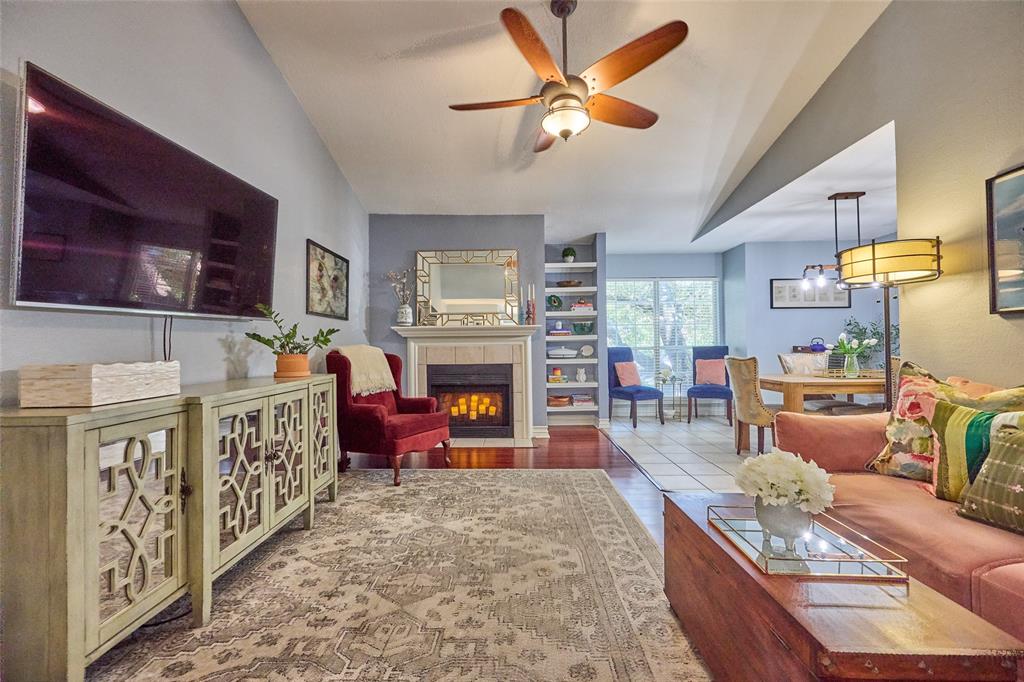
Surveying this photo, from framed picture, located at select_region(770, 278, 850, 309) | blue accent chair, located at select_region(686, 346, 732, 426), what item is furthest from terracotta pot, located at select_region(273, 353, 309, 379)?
framed picture, located at select_region(770, 278, 850, 309)

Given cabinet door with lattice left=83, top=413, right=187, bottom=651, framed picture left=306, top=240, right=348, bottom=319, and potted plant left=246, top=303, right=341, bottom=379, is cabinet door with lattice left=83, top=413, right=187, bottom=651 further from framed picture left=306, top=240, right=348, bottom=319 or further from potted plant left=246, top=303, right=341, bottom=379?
framed picture left=306, top=240, right=348, bottom=319

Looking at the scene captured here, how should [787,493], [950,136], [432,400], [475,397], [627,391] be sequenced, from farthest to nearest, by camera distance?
[627,391]
[475,397]
[432,400]
[950,136]
[787,493]

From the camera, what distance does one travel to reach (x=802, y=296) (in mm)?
6082

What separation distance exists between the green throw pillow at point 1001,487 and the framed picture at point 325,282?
375 centimetres

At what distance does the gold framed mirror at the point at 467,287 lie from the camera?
4961 mm

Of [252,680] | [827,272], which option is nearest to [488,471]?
[252,680]

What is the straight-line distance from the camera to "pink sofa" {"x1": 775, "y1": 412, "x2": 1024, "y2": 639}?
1.11 metres

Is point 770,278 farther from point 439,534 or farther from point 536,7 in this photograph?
point 439,534

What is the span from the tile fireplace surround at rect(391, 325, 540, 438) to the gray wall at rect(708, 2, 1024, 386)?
3.15m

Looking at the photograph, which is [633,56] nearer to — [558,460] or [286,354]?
[286,354]

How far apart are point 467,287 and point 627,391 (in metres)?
2.45

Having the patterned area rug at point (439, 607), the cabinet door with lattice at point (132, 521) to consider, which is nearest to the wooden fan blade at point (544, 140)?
the patterned area rug at point (439, 607)

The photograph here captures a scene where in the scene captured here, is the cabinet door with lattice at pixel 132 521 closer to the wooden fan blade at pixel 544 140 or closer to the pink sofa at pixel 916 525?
the pink sofa at pixel 916 525

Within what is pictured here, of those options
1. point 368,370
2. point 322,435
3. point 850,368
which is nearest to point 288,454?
point 322,435
